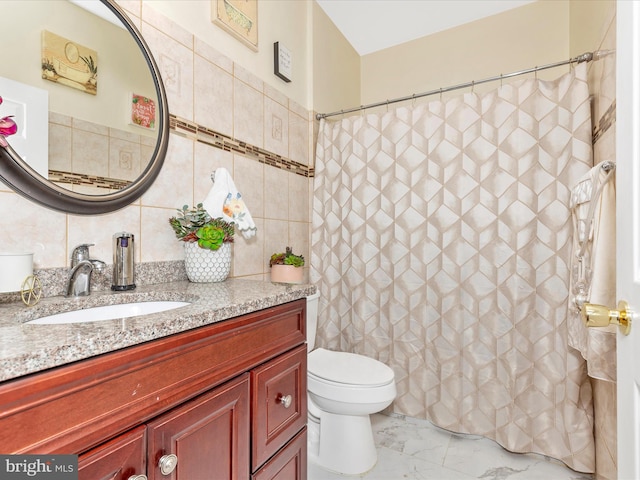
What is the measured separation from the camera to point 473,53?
243cm

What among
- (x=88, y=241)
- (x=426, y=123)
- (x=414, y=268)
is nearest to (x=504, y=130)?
(x=426, y=123)

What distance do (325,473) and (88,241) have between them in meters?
1.45

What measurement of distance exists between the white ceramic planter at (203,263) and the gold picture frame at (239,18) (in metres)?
1.06

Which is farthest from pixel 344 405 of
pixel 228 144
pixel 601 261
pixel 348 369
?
pixel 228 144

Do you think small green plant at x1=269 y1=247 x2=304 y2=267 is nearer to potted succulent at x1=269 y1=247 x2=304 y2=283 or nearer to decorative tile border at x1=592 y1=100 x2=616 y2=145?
potted succulent at x1=269 y1=247 x2=304 y2=283

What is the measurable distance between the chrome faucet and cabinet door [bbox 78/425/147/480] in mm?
547

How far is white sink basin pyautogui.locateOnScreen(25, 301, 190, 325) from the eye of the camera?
2.82 ft

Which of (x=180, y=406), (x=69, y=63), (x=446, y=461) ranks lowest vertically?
(x=446, y=461)

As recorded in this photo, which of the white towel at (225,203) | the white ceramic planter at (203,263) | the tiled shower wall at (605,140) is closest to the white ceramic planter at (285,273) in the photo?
the white towel at (225,203)

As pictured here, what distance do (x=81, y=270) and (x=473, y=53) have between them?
108 inches

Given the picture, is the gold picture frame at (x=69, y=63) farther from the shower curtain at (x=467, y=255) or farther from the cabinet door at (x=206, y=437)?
the shower curtain at (x=467, y=255)

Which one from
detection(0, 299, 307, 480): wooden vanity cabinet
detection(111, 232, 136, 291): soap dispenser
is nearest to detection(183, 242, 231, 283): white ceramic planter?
detection(111, 232, 136, 291): soap dispenser

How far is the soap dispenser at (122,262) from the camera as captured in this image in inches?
42.6

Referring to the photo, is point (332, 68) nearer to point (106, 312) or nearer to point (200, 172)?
point (200, 172)
